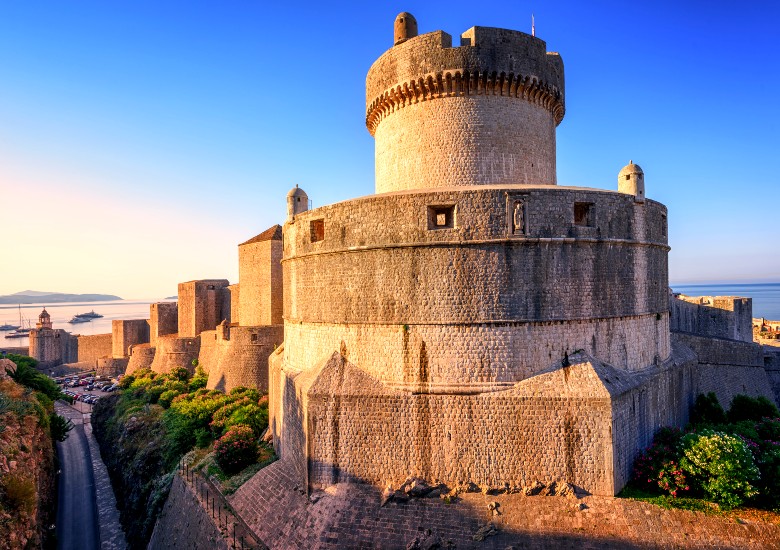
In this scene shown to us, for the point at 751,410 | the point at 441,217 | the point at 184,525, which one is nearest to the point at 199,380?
the point at 184,525

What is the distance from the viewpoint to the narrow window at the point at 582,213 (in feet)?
39.3

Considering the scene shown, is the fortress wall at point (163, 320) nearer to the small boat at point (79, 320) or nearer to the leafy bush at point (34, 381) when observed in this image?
the leafy bush at point (34, 381)

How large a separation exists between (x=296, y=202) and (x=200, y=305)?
20.4m

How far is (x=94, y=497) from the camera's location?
71.5 ft

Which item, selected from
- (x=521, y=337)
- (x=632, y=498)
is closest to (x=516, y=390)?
(x=521, y=337)

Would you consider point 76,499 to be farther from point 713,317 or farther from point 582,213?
point 713,317

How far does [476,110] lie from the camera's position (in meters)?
14.9

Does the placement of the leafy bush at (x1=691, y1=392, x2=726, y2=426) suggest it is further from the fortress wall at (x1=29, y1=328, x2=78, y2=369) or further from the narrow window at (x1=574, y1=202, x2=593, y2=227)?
the fortress wall at (x1=29, y1=328, x2=78, y2=369)

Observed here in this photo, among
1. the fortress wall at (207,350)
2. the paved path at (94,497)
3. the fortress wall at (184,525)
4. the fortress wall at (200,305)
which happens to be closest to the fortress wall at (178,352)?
the fortress wall at (200,305)

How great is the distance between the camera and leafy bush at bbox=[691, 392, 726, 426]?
1510cm

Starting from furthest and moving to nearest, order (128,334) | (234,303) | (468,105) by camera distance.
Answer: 1. (128,334)
2. (234,303)
3. (468,105)

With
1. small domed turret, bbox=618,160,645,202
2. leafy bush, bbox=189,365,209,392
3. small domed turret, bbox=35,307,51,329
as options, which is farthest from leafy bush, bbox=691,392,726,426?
small domed turret, bbox=35,307,51,329

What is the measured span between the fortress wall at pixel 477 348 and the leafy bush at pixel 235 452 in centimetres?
650

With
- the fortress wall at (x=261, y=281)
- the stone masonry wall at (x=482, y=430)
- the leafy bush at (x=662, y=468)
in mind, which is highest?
the fortress wall at (x=261, y=281)
